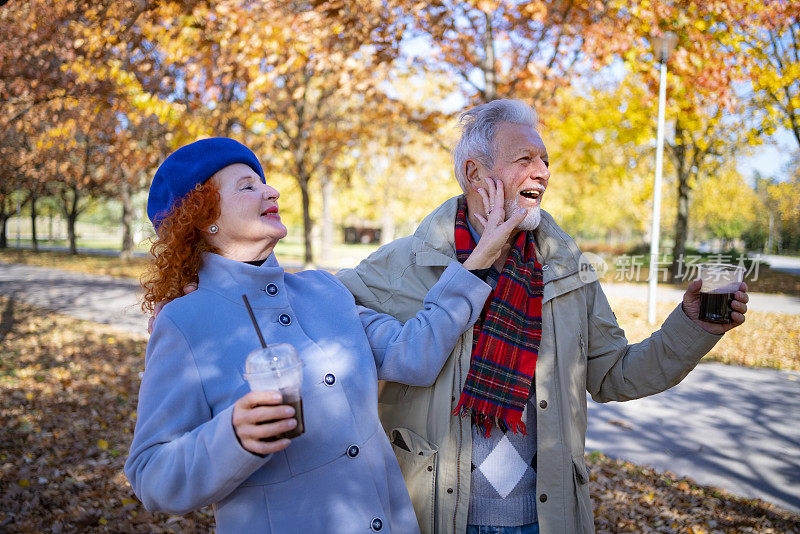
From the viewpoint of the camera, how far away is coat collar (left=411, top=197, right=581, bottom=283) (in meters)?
2.12

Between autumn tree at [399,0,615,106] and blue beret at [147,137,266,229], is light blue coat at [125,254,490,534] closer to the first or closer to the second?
blue beret at [147,137,266,229]

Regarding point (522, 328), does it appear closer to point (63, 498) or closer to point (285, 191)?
point (63, 498)

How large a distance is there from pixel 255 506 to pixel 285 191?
3134 centimetres

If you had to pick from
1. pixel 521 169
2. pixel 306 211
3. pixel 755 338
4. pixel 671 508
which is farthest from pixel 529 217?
pixel 306 211

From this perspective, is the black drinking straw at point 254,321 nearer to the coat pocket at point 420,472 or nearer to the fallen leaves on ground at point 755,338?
the coat pocket at point 420,472

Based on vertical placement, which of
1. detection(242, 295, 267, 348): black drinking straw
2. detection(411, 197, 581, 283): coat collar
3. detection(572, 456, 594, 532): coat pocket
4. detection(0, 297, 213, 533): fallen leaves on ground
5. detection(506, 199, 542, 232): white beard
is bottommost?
detection(0, 297, 213, 533): fallen leaves on ground

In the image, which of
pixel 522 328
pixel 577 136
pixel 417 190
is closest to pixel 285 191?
pixel 417 190

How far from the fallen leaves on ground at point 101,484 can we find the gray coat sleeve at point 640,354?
242cm

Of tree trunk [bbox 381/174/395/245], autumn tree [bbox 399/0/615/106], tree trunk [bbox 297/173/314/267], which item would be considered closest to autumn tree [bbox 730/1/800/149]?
autumn tree [bbox 399/0/615/106]

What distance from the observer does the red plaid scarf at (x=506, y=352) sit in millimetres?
1944

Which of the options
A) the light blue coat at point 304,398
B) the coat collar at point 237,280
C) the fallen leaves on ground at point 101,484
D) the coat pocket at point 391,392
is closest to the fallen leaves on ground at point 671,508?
the fallen leaves on ground at point 101,484

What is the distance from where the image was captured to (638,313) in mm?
11852

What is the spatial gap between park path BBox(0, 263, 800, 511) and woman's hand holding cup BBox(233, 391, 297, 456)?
3.56 meters

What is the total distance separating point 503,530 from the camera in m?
1.95
